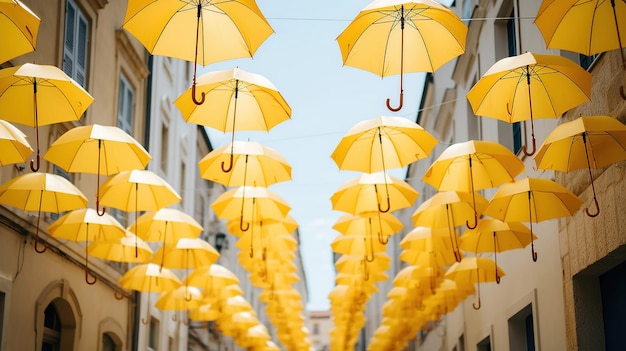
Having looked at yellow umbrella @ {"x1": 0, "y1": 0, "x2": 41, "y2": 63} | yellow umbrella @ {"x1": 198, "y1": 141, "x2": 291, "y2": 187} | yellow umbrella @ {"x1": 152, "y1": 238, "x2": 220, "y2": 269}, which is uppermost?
yellow umbrella @ {"x1": 0, "y1": 0, "x2": 41, "y2": 63}

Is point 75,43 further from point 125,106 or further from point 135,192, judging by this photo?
point 125,106

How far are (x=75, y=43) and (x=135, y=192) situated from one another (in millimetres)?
4568

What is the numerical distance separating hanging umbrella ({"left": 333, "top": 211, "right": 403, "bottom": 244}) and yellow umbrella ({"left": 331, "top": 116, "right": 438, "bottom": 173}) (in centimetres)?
337

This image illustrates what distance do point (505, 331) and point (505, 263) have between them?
1449 mm

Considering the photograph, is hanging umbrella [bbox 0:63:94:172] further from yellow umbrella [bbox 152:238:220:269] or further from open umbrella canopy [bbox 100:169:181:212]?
yellow umbrella [bbox 152:238:220:269]

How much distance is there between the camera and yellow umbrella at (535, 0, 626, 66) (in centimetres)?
910

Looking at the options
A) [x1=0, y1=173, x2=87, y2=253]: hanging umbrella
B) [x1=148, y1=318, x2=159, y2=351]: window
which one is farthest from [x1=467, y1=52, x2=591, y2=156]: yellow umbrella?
[x1=148, y1=318, x2=159, y2=351]: window

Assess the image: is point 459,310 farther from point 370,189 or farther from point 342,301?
point 370,189

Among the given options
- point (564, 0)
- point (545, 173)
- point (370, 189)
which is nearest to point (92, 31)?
point (370, 189)

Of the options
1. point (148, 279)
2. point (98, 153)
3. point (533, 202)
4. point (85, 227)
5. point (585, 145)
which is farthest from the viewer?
point (148, 279)

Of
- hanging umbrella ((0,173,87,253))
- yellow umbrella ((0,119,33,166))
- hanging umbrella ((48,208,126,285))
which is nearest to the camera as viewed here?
yellow umbrella ((0,119,33,166))

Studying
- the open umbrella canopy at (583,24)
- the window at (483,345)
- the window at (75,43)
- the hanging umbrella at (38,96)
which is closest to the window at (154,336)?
the window at (483,345)

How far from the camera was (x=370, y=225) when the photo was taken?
16875 mm

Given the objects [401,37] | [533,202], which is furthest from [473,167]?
[401,37]
